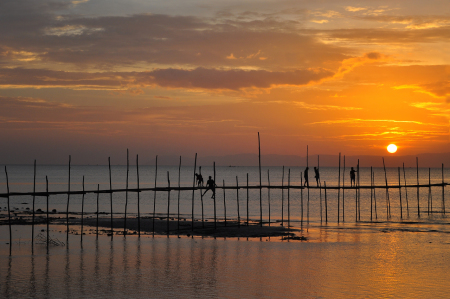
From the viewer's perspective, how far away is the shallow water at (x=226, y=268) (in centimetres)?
1355

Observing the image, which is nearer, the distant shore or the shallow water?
the shallow water

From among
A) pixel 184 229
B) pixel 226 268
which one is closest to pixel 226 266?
pixel 226 268

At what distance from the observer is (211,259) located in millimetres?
17984

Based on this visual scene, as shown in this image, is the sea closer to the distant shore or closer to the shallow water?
the shallow water

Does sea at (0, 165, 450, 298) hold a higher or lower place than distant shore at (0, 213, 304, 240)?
lower

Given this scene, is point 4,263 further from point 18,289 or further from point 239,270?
point 239,270

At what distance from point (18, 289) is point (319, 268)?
10181 mm

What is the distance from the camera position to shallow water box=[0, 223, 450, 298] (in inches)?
533

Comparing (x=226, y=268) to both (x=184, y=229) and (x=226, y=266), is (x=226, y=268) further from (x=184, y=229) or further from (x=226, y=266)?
(x=184, y=229)

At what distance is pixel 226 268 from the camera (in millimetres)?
16516

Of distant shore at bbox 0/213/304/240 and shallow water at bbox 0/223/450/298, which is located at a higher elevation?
distant shore at bbox 0/213/304/240

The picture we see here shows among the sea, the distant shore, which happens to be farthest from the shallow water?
the distant shore

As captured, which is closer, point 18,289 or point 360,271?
point 18,289

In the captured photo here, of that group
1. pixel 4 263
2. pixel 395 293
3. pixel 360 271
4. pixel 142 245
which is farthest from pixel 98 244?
pixel 395 293
